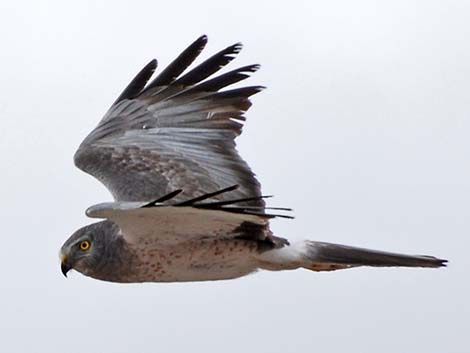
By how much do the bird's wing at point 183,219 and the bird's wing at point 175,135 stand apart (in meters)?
A: 0.78

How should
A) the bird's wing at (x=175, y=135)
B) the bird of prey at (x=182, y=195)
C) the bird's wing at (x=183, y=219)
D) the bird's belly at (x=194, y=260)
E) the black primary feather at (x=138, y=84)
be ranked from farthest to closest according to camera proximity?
the black primary feather at (x=138, y=84) → the bird's wing at (x=175, y=135) → the bird's belly at (x=194, y=260) → the bird of prey at (x=182, y=195) → the bird's wing at (x=183, y=219)

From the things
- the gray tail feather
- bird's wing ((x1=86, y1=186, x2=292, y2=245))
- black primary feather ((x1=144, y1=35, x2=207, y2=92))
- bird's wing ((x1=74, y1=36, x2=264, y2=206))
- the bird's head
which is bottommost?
the bird's head

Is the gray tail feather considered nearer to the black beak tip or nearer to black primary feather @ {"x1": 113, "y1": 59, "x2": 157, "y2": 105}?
the black beak tip

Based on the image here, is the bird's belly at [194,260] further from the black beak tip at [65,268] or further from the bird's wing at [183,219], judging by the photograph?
the black beak tip at [65,268]

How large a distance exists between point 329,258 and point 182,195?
1.51m

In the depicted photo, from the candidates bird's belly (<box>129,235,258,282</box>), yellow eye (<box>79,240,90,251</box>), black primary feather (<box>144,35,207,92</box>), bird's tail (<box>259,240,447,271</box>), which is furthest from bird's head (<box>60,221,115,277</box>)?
black primary feather (<box>144,35,207,92</box>)

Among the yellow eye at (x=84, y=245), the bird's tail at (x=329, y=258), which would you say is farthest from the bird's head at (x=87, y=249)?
the bird's tail at (x=329, y=258)

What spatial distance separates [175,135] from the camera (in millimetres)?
15078

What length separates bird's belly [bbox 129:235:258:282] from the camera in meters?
13.0

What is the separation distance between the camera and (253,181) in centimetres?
1439

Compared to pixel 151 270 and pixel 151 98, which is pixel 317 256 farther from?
pixel 151 98

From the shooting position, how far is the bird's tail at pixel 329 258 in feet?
43.0

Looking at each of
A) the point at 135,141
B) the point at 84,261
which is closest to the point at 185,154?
the point at 135,141

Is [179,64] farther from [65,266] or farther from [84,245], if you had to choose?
[65,266]
